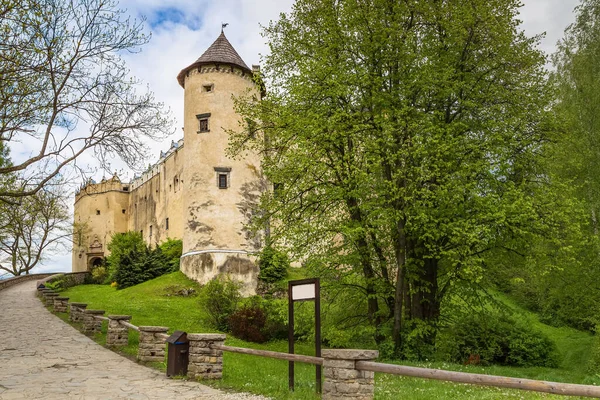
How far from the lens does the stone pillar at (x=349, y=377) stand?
7.22 m

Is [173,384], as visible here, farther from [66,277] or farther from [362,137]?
[66,277]

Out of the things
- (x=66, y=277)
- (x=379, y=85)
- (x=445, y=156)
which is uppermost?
(x=379, y=85)

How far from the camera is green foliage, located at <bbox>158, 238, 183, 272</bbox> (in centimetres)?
3262

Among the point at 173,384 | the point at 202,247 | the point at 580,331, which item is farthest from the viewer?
the point at 202,247

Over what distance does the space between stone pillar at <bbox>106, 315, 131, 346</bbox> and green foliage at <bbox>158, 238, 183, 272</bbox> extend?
17.9 metres

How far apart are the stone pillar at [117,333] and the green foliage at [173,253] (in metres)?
17.9

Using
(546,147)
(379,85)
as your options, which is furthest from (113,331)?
(546,147)

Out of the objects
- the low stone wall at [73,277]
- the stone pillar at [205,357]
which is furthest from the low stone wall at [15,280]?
the stone pillar at [205,357]

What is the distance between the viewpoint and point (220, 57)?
31.5 metres

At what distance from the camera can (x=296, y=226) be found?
1580cm

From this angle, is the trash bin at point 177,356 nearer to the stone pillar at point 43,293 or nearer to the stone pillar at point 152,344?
→ the stone pillar at point 152,344

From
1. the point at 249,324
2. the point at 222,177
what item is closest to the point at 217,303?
the point at 249,324

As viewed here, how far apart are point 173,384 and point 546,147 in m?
11.9

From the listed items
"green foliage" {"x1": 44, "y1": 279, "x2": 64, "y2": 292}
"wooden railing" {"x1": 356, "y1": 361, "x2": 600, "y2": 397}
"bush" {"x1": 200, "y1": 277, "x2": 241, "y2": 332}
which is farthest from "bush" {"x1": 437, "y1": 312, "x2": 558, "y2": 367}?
"green foliage" {"x1": 44, "y1": 279, "x2": 64, "y2": 292}
